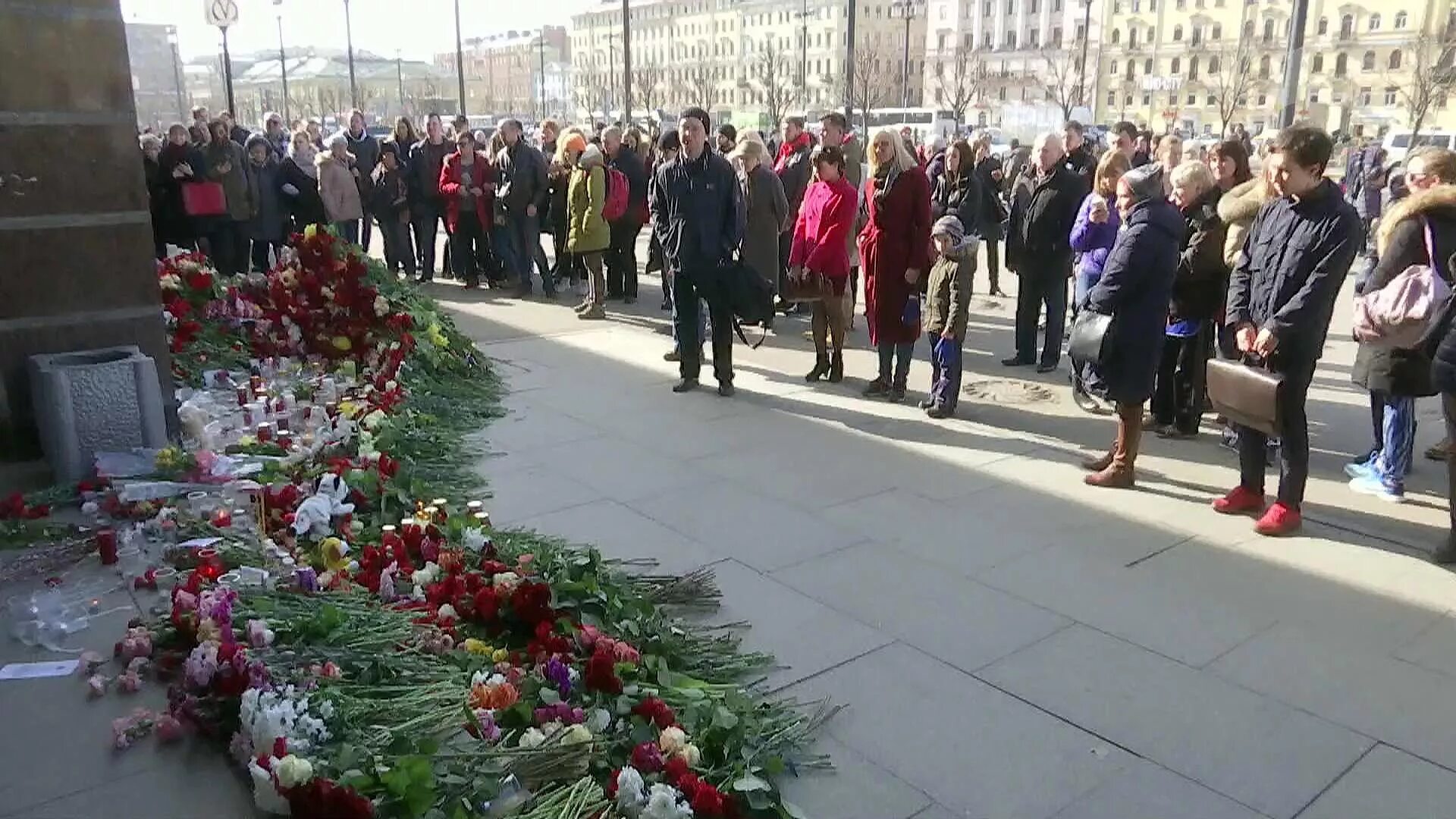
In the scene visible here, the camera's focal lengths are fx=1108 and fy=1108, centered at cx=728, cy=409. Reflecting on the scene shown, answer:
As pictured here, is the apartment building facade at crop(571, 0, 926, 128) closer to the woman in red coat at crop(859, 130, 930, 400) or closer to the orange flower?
the woman in red coat at crop(859, 130, 930, 400)

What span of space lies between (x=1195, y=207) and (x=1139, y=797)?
14.4 feet

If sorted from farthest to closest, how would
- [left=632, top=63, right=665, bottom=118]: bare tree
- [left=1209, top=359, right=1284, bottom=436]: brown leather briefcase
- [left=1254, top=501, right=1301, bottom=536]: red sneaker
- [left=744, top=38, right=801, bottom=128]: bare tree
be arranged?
[left=744, top=38, right=801, bottom=128]: bare tree
[left=632, top=63, right=665, bottom=118]: bare tree
[left=1254, top=501, right=1301, bottom=536]: red sneaker
[left=1209, top=359, right=1284, bottom=436]: brown leather briefcase

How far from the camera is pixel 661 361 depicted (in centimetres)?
876

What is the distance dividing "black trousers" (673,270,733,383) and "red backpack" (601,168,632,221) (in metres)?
3.39

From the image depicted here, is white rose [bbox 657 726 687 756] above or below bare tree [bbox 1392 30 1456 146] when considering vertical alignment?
below

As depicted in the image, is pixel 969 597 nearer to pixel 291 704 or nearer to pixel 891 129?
pixel 291 704

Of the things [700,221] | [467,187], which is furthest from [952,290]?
[467,187]

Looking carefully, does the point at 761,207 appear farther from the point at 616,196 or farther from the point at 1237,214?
the point at 1237,214

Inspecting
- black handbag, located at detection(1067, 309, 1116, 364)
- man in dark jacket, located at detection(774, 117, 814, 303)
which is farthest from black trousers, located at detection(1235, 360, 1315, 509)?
man in dark jacket, located at detection(774, 117, 814, 303)

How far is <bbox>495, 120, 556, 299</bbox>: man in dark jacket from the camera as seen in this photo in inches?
452

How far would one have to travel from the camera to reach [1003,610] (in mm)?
4273

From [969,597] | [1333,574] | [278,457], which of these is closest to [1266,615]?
[1333,574]

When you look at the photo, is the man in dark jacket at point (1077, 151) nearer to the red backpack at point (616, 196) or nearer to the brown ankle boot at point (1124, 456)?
the brown ankle boot at point (1124, 456)

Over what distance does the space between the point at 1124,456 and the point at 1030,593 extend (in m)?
1.59
